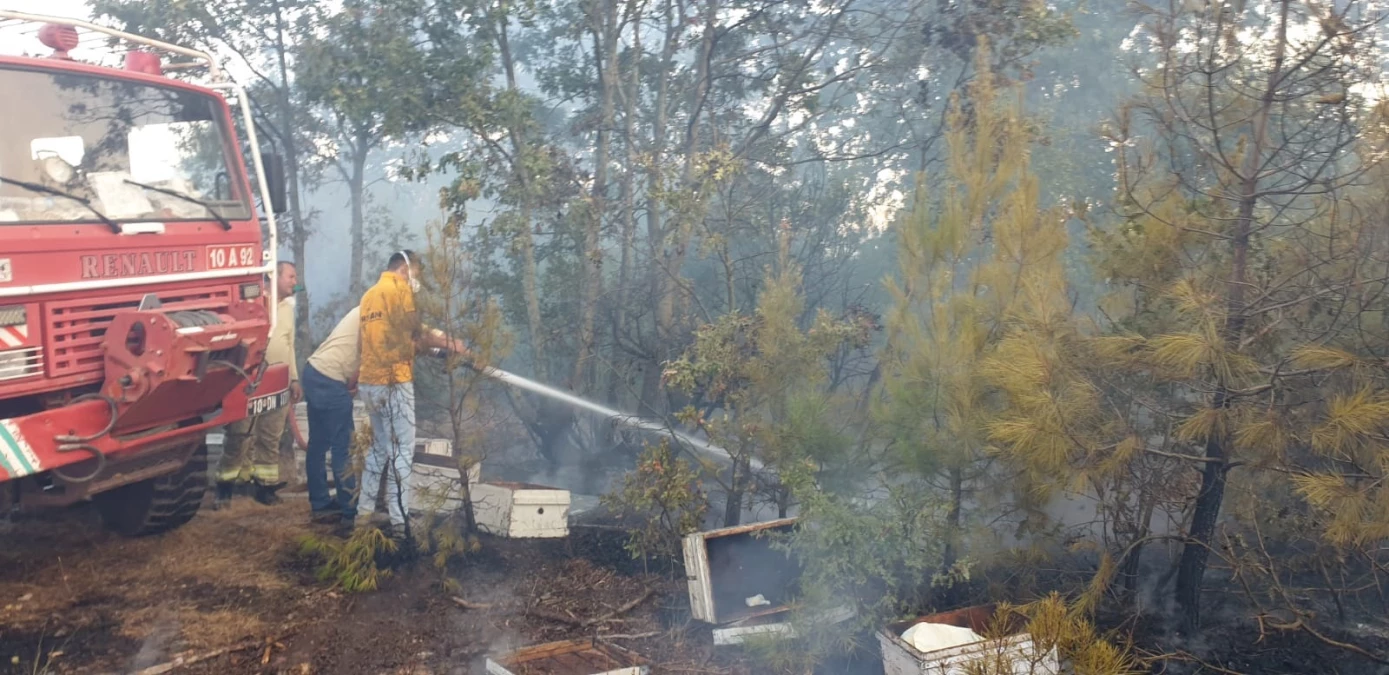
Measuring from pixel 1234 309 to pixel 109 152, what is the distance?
5.77 meters

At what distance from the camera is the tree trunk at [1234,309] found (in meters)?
4.54

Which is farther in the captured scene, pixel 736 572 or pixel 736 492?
pixel 736 492

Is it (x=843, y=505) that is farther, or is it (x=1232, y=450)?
(x=843, y=505)

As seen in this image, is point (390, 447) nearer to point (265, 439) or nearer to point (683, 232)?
point (265, 439)

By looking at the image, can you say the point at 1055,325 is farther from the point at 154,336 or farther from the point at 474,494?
the point at 154,336

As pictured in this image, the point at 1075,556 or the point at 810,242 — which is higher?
the point at 810,242

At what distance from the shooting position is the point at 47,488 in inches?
208

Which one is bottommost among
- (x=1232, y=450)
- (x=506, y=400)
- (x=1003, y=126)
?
(x=506, y=400)

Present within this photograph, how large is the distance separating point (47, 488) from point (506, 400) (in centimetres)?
508

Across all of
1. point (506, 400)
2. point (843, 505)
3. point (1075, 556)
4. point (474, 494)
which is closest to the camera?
point (843, 505)

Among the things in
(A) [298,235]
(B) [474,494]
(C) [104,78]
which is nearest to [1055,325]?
(B) [474,494]

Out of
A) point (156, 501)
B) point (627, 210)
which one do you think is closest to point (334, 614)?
point (156, 501)

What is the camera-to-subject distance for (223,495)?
717cm

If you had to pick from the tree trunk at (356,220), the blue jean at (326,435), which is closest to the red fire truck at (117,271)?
the blue jean at (326,435)
